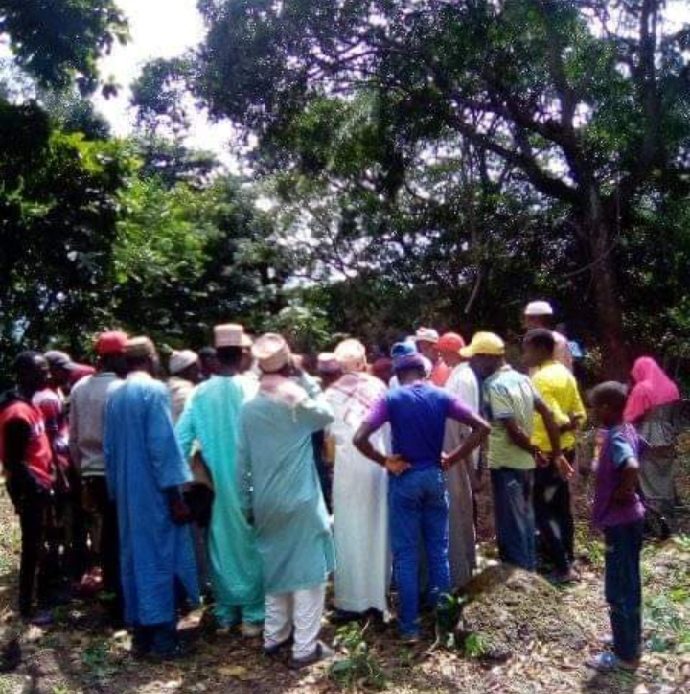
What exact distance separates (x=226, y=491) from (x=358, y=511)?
2.74ft

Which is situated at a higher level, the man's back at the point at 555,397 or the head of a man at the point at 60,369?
the head of a man at the point at 60,369

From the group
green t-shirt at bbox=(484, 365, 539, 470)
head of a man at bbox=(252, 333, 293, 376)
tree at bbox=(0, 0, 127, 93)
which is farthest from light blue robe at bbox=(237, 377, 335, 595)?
tree at bbox=(0, 0, 127, 93)

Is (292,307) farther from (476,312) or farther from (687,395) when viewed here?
(687,395)

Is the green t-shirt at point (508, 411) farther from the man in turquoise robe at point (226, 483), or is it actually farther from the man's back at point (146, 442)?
the man's back at point (146, 442)

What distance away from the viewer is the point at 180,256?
13.1 meters

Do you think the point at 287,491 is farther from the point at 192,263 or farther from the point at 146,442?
the point at 192,263

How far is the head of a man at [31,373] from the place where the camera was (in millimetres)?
5352

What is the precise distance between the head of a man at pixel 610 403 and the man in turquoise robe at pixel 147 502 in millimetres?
2311

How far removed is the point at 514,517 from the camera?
550 centimetres

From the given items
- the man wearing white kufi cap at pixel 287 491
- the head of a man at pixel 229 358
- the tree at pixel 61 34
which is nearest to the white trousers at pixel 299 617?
the man wearing white kufi cap at pixel 287 491

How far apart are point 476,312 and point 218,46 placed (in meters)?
5.99

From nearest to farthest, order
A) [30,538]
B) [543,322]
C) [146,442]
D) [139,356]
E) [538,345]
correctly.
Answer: [146,442]
[139,356]
[30,538]
[538,345]
[543,322]

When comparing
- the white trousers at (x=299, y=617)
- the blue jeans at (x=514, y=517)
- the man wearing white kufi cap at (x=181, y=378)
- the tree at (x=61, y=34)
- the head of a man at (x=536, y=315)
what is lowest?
the white trousers at (x=299, y=617)

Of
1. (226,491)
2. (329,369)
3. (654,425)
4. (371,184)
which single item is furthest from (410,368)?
(371,184)
